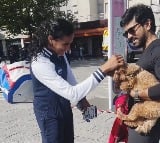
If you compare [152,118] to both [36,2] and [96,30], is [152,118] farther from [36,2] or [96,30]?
[96,30]

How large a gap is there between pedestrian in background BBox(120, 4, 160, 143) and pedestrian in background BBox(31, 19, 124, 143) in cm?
38

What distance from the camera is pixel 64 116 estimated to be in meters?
2.87

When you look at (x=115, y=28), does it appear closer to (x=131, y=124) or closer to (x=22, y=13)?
(x=131, y=124)

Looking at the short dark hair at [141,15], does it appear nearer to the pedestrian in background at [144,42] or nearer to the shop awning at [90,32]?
the pedestrian in background at [144,42]

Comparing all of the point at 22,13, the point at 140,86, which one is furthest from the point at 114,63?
the point at 22,13

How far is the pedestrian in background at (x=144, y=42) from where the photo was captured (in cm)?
251

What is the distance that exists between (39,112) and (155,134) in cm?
88

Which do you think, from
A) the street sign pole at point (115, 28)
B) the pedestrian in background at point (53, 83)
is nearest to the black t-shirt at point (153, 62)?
the pedestrian in background at point (53, 83)

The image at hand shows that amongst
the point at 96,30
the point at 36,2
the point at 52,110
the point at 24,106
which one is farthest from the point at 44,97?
the point at 96,30

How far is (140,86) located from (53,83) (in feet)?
1.98

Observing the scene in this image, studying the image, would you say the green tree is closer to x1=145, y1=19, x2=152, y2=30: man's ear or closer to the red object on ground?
the red object on ground

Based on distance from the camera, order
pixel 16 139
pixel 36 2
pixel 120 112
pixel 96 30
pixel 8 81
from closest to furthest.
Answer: pixel 120 112, pixel 8 81, pixel 16 139, pixel 36 2, pixel 96 30

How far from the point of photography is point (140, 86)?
99.3 inches

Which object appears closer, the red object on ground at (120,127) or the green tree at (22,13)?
the red object on ground at (120,127)
